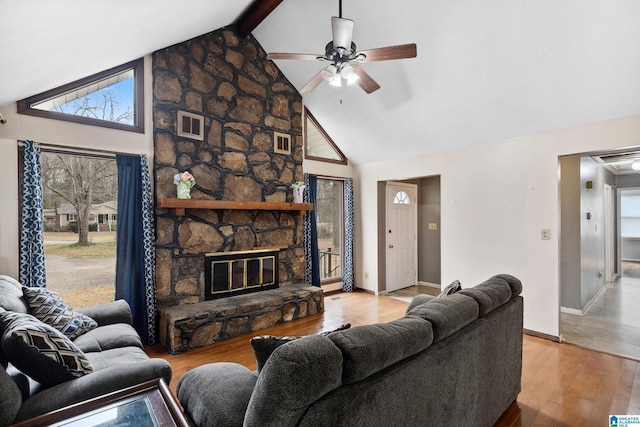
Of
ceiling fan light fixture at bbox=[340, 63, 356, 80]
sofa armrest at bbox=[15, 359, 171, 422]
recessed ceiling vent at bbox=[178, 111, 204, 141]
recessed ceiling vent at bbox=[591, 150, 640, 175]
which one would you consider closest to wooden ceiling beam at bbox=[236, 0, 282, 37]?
recessed ceiling vent at bbox=[178, 111, 204, 141]

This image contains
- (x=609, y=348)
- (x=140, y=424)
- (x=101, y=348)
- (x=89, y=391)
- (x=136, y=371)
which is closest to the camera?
→ (x=140, y=424)

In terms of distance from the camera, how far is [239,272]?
4.24 metres

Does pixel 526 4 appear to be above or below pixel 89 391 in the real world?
above

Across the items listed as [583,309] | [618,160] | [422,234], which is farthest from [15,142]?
[618,160]

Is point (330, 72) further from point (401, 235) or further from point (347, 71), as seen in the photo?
point (401, 235)

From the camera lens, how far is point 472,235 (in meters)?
4.23

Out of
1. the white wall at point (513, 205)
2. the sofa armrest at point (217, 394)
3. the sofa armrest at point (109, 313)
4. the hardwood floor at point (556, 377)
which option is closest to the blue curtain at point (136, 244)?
the hardwood floor at point (556, 377)

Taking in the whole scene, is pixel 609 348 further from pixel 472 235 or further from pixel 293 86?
pixel 293 86

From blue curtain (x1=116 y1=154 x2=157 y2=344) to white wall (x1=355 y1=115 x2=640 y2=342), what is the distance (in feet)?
12.7

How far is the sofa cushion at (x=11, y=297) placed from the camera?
2.00 metres

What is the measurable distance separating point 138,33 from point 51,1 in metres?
1.18

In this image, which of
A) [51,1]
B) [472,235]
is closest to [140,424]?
[51,1]

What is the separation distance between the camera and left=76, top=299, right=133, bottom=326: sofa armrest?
2.70m

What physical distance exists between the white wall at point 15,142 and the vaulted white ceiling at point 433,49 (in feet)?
0.82
